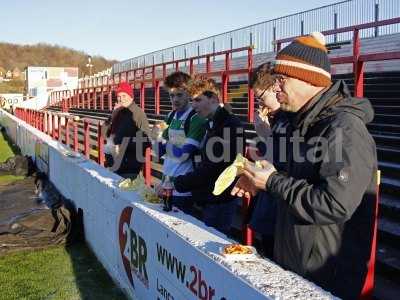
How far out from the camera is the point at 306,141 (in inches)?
85.0

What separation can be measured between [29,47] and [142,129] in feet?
408

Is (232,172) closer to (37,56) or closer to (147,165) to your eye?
(147,165)

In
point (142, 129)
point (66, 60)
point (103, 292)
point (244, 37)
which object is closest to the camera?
point (103, 292)

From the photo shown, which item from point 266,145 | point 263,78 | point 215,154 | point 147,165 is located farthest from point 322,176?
point 147,165

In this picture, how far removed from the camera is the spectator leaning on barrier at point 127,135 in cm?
586

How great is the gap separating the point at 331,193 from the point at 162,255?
6.30 ft

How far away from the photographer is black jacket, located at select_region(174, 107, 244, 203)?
3574 millimetres

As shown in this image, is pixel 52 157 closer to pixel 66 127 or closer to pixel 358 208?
pixel 66 127

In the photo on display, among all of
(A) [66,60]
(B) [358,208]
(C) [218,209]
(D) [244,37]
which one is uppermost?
(A) [66,60]

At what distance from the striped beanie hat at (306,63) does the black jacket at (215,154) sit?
1309 millimetres

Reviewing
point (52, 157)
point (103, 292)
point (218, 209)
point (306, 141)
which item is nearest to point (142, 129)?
point (103, 292)

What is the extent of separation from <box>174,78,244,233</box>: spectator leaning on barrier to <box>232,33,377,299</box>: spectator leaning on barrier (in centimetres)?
123

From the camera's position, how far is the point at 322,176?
201 cm

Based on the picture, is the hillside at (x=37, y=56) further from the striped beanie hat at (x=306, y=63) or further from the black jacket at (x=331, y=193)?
the black jacket at (x=331, y=193)
